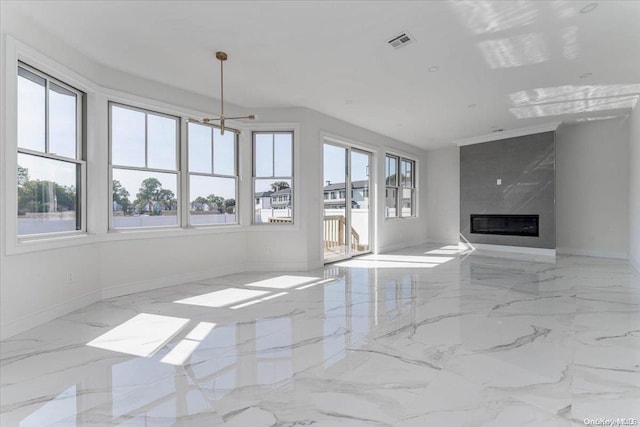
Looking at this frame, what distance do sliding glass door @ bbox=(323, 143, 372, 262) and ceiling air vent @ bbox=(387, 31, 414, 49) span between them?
2.98 meters

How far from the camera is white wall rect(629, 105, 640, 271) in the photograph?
5.37m

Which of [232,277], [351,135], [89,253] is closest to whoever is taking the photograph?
[89,253]

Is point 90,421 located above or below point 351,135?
below

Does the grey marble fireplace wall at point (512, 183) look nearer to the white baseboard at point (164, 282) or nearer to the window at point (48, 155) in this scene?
the white baseboard at point (164, 282)

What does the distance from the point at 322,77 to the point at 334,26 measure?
120 centimetres

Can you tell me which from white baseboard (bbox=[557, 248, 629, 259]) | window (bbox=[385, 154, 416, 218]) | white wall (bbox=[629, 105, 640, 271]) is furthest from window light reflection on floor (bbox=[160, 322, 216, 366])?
white baseboard (bbox=[557, 248, 629, 259])

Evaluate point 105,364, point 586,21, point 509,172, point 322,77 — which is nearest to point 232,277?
point 105,364

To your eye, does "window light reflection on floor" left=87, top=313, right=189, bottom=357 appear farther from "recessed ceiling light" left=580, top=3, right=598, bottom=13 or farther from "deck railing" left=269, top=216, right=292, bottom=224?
"recessed ceiling light" left=580, top=3, right=598, bottom=13

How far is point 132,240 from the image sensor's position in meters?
4.25

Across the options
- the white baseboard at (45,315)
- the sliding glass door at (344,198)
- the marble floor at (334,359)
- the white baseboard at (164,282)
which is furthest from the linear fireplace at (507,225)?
the white baseboard at (45,315)

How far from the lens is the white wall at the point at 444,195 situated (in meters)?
9.05

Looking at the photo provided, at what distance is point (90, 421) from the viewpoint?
5.65 feet

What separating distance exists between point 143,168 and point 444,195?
7.66 m

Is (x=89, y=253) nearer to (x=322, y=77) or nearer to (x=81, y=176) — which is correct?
(x=81, y=176)
